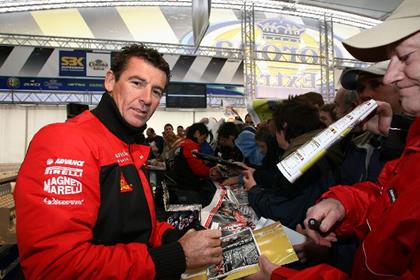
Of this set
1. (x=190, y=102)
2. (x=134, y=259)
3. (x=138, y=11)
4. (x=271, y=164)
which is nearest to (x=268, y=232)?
(x=134, y=259)

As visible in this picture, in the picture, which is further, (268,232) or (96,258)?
(268,232)

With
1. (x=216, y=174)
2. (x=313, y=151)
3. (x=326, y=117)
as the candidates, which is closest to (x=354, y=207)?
(x=313, y=151)

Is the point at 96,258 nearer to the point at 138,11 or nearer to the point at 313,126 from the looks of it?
the point at 313,126

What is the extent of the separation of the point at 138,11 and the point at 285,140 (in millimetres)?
11059

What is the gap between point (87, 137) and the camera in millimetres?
1139

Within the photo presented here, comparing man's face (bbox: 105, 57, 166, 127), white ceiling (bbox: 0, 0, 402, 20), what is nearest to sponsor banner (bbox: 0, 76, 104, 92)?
white ceiling (bbox: 0, 0, 402, 20)

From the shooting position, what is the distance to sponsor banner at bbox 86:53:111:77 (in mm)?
10367

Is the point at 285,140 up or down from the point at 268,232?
up

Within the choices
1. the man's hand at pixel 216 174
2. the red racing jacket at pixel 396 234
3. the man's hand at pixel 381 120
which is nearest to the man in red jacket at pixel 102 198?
the red racing jacket at pixel 396 234

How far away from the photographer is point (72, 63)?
10.4m

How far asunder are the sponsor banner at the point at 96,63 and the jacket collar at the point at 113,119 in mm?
9676

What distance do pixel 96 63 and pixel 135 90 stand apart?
972 cm

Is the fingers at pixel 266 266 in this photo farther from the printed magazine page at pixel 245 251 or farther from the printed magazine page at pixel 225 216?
the printed magazine page at pixel 225 216

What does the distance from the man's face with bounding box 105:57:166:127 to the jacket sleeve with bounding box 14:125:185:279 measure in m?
0.31
